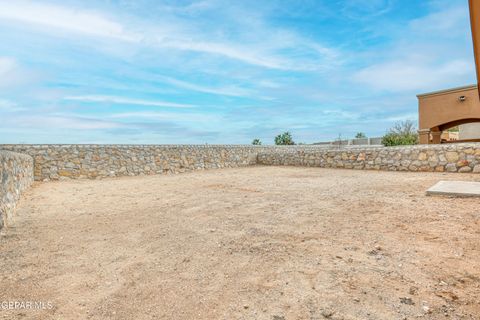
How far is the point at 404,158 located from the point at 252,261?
9445mm

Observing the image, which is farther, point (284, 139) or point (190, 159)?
point (284, 139)

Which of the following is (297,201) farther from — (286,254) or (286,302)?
(286,302)

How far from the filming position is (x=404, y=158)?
10.4 meters

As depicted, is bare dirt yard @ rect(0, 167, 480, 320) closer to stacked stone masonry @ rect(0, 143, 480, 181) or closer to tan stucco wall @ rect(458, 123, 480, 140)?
stacked stone masonry @ rect(0, 143, 480, 181)

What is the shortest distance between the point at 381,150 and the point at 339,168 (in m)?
1.74

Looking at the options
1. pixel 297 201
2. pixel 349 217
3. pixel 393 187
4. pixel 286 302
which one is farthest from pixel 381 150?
pixel 286 302

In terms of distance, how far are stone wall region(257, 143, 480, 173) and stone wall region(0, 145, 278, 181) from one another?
14.1ft

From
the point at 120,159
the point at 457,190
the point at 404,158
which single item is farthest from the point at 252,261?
the point at 120,159

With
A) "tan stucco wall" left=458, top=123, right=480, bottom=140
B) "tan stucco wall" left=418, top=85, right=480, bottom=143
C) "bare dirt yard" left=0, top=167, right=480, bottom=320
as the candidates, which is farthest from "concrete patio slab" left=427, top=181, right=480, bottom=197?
"tan stucco wall" left=458, top=123, right=480, bottom=140

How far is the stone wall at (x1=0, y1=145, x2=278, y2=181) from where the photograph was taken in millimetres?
10219

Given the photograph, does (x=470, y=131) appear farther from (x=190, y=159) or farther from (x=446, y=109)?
(x=190, y=159)

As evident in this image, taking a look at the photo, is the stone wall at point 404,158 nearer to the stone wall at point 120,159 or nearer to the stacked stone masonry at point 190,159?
the stacked stone masonry at point 190,159

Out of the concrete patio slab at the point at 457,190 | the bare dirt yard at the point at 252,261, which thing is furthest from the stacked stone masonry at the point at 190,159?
the bare dirt yard at the point at 252,261

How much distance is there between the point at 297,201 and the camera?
5555 mm
